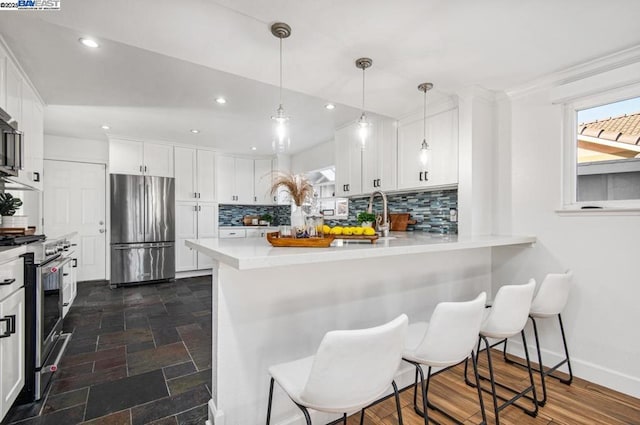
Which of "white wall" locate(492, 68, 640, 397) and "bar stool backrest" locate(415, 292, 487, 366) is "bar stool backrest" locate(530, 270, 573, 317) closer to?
"white wall" locate(492, 68, 640, 397)

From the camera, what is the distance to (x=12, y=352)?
1664 millimetres

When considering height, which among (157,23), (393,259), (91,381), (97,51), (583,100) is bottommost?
(91,381)

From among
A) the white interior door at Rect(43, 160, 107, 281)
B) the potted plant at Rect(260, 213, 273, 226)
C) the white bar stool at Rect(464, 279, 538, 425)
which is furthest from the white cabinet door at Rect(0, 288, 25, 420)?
the potted plant at Rect(260, 213, 273, 226)

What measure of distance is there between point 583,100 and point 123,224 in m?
5.76

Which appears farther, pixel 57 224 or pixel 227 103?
pixel 57 224

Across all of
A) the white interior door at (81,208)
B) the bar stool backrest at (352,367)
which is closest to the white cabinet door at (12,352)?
the bar stool backrest at (352,367)

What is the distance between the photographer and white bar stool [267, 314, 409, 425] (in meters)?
0.93

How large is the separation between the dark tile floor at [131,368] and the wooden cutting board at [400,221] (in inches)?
90.2

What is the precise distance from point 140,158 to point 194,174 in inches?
34.5

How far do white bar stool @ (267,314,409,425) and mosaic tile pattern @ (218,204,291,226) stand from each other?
527cm

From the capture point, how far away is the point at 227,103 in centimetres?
332

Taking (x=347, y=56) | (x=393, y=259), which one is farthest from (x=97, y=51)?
(x=393, y=259)

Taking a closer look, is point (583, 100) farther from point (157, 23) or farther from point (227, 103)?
point (227, 103)

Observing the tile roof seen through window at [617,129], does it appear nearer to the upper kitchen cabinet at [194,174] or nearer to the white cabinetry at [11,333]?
the white cabinetry at [11,333]
